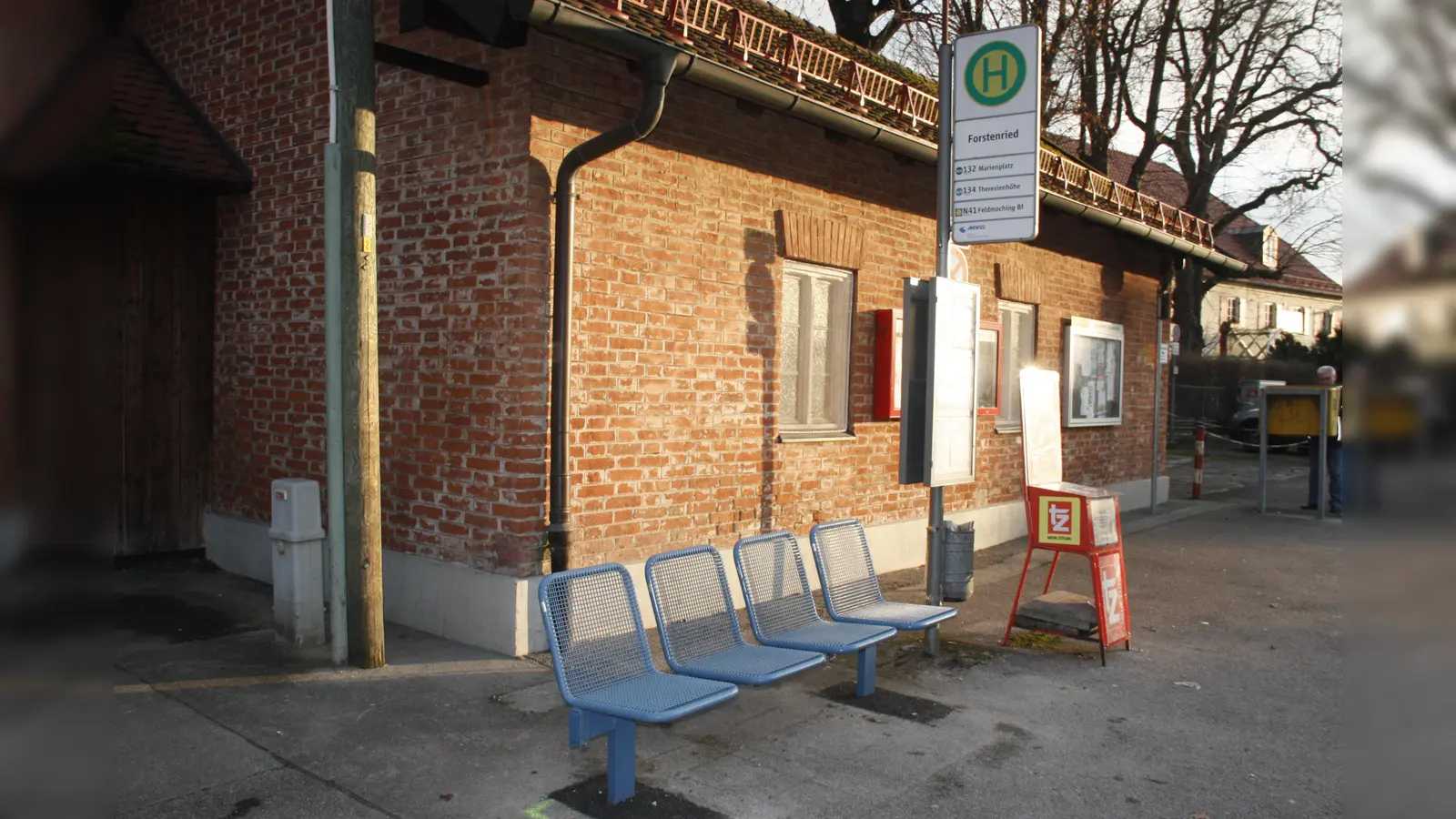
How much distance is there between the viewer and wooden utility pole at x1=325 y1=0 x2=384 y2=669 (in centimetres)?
557

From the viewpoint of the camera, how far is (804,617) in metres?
5.71

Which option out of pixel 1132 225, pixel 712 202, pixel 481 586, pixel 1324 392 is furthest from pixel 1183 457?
pixel 481 586

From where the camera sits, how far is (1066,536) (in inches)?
253

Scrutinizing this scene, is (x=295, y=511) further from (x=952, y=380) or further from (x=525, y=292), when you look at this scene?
(x=952, y=380)

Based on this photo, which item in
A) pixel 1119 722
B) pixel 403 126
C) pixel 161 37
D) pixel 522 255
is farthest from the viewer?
pixel 161 37

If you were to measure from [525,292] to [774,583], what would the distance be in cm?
227

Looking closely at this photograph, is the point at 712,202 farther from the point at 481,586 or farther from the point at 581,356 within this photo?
the point at 481,586

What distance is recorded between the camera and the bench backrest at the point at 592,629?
4.21 meters

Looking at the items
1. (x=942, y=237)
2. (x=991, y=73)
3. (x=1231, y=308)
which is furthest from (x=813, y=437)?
(x=1231, y=308)

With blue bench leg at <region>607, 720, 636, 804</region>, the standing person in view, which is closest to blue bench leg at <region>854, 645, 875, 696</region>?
blue bench leg at <region>607, 720, 636, 804</region>

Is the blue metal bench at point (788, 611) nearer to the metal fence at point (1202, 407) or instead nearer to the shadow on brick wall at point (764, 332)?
the shadow on brick wall at point (764, 332)

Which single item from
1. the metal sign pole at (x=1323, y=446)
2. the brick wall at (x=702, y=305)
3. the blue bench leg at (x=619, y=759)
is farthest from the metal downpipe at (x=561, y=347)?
the metal sign pole at (x=1323, y=446)

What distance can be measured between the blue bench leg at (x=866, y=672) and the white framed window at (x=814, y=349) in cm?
279

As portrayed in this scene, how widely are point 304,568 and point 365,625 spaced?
2.33 ft
